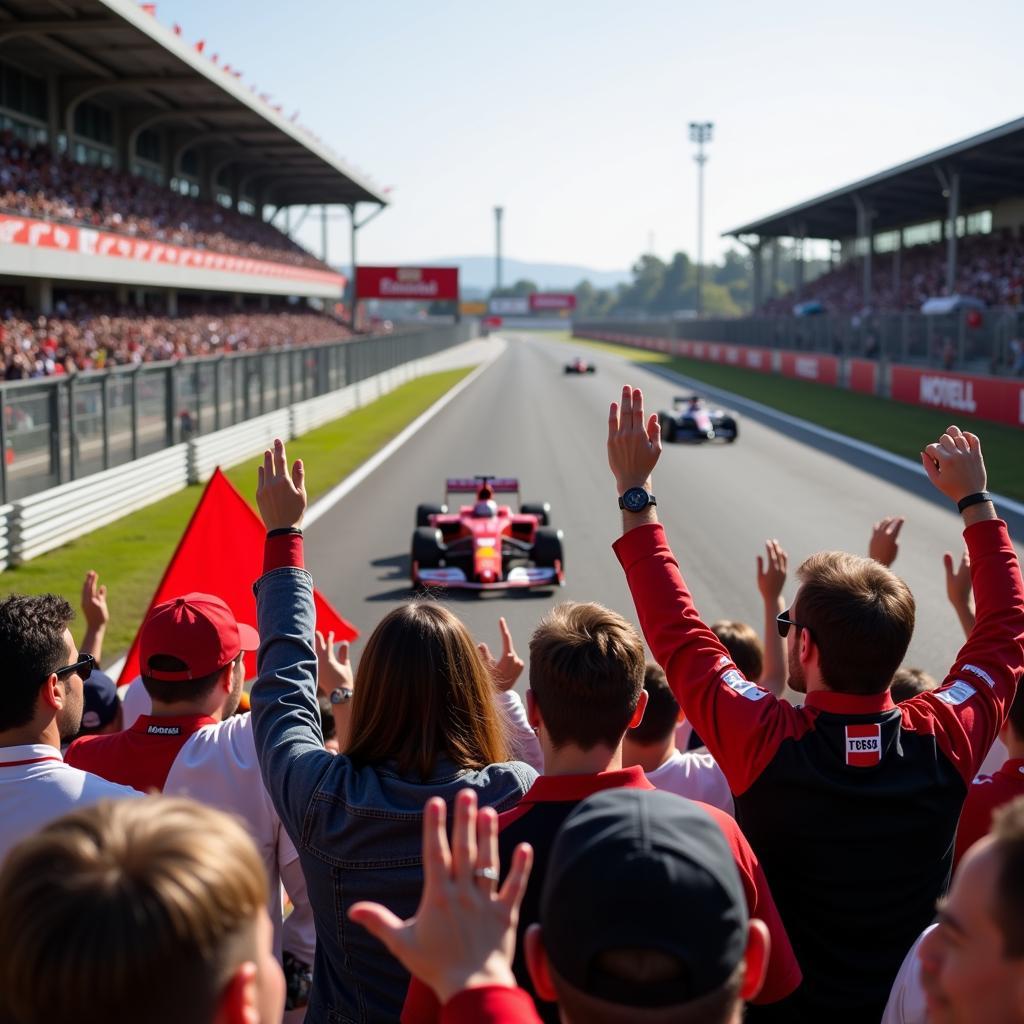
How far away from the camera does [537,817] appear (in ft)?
7.63

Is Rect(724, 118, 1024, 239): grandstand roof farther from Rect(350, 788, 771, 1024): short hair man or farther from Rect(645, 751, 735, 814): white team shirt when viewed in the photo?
Rect(350, 788, 771, 1024): short hair man

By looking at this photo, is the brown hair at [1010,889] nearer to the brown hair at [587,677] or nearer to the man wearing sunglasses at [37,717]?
the brown hair at [587,677]

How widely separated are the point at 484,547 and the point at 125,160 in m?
36.3

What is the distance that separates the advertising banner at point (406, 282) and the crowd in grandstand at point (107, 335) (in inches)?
1406

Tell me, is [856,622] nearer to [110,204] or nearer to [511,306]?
[110,204]

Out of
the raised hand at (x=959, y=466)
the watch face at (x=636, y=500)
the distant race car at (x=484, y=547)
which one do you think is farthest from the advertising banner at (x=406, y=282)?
the watch face at (x=636, y=500)

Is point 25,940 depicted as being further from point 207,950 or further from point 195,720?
point 195,720

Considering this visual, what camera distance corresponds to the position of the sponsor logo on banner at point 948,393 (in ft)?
86.2

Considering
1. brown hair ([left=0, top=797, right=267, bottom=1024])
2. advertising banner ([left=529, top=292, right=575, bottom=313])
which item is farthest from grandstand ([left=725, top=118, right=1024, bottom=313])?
advertising banner ([left=529, top=292, right=575, bottom=313])

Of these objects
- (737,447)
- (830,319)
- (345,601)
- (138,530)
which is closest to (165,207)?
(830,319)

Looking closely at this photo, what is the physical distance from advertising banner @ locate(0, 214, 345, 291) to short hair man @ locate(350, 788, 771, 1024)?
27.0m

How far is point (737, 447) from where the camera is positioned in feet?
77.6

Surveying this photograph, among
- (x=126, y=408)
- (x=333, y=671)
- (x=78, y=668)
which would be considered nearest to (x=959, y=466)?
(x=333, y=671)

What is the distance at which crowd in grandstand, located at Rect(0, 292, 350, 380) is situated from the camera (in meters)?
23.3
